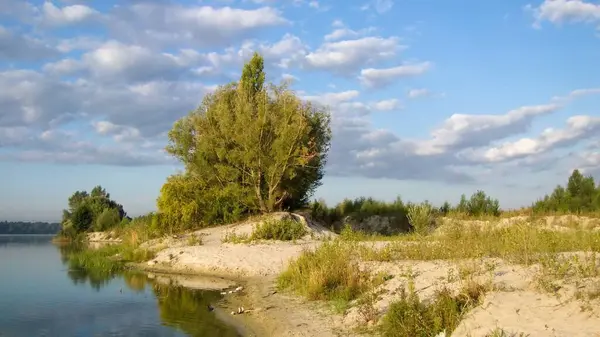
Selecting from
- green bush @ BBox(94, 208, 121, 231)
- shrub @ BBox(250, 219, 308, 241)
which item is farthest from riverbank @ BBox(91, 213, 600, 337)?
green bush @ BBox(94, 208, 121, 231)

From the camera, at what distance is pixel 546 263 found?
10.6m

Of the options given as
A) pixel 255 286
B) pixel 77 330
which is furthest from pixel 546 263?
pixel 77 330

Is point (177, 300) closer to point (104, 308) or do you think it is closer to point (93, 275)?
point (104, 308)

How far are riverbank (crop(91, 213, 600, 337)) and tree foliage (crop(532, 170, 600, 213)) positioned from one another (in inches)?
775

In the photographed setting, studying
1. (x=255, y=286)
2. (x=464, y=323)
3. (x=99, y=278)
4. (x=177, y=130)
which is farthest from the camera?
(x=177, y=130)

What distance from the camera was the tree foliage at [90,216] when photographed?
222ft

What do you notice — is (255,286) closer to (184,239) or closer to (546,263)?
(546,263)

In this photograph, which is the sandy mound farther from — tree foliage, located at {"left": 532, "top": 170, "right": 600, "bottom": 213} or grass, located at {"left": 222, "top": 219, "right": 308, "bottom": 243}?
tree foliage, located at {"left": 532, "top": 170, "right": 600, "bottom": 213}

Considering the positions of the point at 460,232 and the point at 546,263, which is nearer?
the point at 546,263

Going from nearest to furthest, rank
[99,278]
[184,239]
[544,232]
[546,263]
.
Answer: [546,263] → [544,232] → [99,278] → [184,239]

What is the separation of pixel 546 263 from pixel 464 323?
307 cm

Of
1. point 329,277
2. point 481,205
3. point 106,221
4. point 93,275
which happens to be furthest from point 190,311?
point 106,221

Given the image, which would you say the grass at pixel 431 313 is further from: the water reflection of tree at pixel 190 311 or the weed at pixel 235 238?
the weed at pixel 235 238

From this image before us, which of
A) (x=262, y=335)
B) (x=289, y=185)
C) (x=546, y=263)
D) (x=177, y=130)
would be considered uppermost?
(x=177, y=130)
